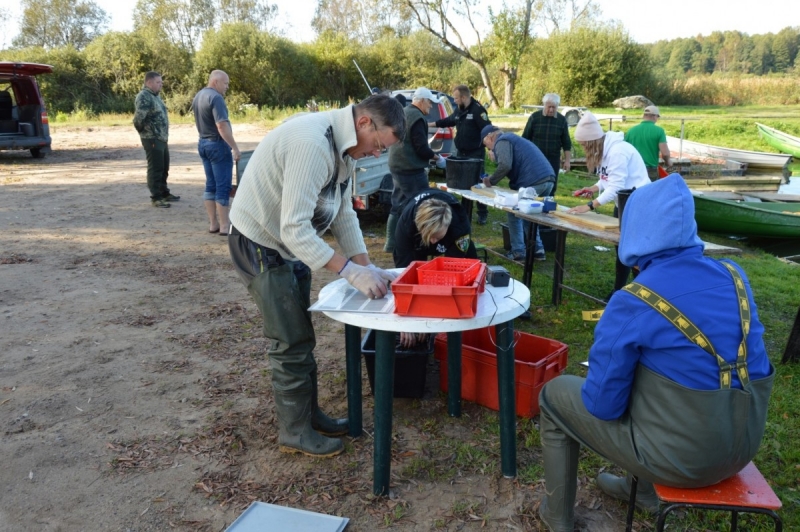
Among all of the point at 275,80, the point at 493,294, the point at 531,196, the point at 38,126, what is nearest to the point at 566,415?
the point at 493,294

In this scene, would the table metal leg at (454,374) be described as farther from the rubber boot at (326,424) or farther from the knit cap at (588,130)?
the knit cap at (588,130)

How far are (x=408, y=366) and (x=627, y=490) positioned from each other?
4.55 feet

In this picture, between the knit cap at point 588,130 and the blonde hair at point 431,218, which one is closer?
the blonde hair at point 431,218

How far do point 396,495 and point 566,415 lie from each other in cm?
101

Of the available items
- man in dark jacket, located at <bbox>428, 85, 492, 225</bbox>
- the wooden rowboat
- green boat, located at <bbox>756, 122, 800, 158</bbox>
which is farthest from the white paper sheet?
green boat, located at <bbox>756, 122, 800, 158</bbox>

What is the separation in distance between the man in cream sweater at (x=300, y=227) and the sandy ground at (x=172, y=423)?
0.34m

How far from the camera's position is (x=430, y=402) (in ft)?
12.2

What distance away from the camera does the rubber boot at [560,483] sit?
2384 millimetres

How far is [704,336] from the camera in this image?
74.0 inches

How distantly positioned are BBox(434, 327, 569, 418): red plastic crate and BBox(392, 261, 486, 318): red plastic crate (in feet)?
3.13

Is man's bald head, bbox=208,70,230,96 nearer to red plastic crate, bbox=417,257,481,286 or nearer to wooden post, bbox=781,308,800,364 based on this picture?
red plastic crate, bbox=417,257,481,286

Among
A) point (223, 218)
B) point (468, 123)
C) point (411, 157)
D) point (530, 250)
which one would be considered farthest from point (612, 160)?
point (223, 218)

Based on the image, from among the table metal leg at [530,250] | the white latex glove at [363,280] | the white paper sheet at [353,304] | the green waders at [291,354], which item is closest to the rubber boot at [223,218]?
the table metal leg at [530,250]

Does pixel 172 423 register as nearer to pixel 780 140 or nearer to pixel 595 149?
pixel 595 149
